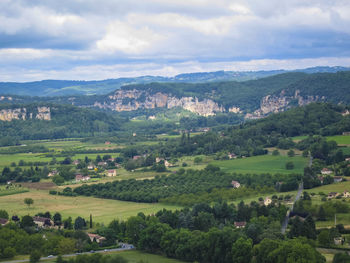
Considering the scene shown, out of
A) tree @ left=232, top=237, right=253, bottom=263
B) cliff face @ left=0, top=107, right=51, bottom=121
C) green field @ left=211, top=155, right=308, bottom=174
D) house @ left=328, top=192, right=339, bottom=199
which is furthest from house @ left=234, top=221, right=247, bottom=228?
cliff face @ left=0, top=107, right=51, bottom=121

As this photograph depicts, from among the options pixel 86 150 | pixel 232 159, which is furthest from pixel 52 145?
pixel 232 159

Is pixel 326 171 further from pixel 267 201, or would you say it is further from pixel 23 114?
pixel 23 114

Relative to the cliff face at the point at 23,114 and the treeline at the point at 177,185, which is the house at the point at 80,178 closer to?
the treeline at the point at 177,185

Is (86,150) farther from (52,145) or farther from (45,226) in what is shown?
(45,226)

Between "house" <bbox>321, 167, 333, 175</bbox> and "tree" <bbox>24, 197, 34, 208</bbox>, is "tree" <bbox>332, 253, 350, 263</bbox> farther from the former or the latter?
"tree" <bbox>24, 197, 34, 208</bbox>

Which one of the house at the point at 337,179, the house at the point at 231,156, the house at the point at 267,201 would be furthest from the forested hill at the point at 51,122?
the house at the point at 267,201

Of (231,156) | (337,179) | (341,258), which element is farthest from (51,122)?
(341,258)

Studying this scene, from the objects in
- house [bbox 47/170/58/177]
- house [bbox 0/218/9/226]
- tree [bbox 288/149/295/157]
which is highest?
tree [bbox 288/149/295/157]
